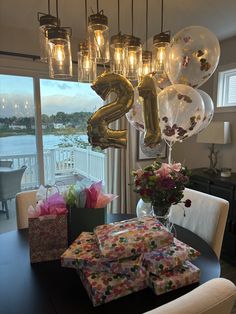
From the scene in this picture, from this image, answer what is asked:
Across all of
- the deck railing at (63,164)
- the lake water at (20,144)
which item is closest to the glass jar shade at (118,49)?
the lake water at (20,144)

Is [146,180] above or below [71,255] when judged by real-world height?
above

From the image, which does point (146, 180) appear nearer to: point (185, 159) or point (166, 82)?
point (166, 82)

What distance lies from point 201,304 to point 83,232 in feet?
2.19

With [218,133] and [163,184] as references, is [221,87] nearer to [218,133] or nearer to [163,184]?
[218,133]

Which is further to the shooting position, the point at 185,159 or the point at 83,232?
the point at 185,159

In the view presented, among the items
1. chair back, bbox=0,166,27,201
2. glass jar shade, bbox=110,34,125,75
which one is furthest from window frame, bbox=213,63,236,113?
chair back, bbox=0,166,27,201

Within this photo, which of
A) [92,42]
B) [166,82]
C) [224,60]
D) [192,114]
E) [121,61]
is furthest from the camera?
[224,60]

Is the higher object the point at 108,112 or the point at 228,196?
Answer: the point at 108,112

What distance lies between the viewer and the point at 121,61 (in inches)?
57.4

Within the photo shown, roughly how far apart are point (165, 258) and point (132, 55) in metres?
1.11

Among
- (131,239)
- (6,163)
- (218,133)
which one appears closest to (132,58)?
(131,239)

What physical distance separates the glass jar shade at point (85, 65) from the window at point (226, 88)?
6.86 feet

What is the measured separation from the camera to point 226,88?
9.91 feet

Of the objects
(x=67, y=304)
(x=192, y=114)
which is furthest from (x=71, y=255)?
(x=192, y=114)
